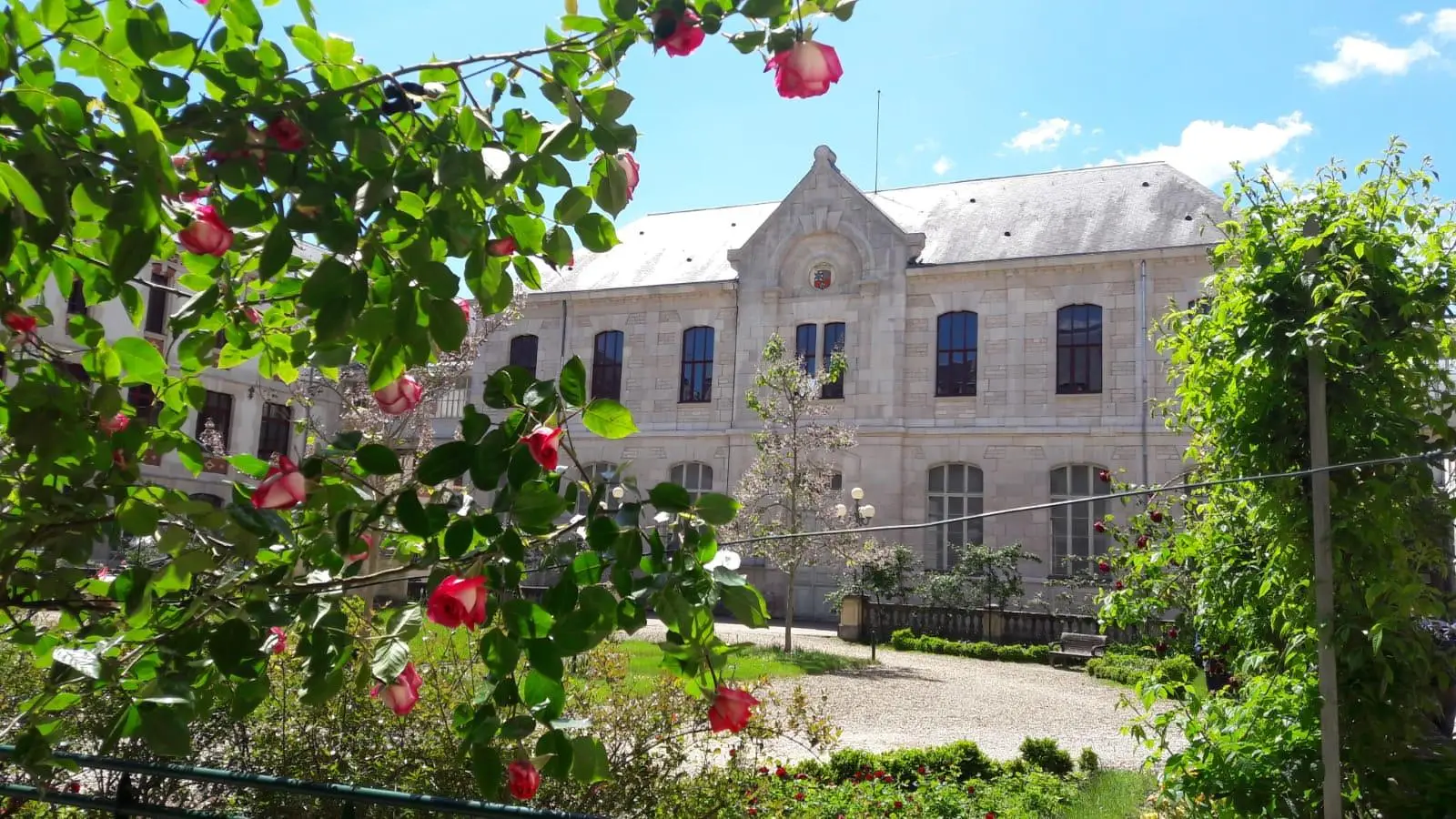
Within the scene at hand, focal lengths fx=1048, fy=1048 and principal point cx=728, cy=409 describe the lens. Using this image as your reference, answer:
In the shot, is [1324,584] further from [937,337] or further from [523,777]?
[937,337]

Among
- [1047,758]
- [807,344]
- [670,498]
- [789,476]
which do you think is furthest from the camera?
[807,344]

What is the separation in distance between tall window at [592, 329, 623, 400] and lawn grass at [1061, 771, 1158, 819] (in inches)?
848

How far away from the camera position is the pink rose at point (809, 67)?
1.94 m

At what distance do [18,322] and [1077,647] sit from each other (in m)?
Result: 18.8

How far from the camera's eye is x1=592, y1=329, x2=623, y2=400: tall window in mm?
28938

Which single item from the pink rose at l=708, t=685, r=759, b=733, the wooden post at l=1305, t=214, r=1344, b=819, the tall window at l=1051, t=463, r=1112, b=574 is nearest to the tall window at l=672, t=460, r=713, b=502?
the tall window at l=1051, t=463, r=1112, b=574

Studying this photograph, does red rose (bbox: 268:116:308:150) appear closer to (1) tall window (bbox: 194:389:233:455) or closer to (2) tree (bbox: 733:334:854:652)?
(2) tree (bbox: 733:334:854:652)

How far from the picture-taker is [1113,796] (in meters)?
7.63

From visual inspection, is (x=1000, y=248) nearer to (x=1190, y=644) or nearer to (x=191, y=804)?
(x=1190, y=644)

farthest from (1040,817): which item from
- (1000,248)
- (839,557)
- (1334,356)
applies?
(1000,248)

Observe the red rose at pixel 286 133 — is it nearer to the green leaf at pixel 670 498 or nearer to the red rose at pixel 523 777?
the green leaf at pixel 670 498

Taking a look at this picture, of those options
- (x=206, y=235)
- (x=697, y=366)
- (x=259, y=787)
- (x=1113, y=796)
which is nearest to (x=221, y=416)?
(x=697, y=366)

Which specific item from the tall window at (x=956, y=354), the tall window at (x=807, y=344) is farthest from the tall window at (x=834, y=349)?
the tall window at (x=956, y=354)

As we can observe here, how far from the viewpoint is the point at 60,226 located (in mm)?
1551
